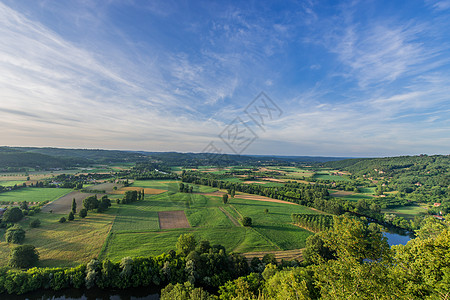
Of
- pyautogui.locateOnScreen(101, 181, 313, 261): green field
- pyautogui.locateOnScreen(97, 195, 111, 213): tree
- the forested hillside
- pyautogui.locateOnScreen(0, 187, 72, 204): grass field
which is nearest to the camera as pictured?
pyautogui.locateOnScreen(101, 181, 313, 261): green field

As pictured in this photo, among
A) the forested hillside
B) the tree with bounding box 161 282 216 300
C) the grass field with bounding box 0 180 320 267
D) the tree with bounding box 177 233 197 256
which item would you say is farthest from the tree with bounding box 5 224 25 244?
the forested hillside

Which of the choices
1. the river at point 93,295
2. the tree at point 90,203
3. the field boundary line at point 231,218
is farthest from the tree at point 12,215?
the field boundary line at point 231,218

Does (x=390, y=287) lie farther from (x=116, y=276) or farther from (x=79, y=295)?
(x=79, y=295)

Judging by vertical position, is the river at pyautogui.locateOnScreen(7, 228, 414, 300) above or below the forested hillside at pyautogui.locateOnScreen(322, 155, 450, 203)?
below

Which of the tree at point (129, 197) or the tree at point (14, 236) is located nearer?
the tree at point (14, 236)

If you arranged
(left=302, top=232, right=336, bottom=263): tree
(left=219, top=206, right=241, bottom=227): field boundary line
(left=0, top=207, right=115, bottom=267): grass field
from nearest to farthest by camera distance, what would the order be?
(left=0, top=207, right=115, bottom=267): grass field < (left=302, top=232, right=336, bottom=263): tree < (left=219, top=206, right=241, bottom=227): field boundary line

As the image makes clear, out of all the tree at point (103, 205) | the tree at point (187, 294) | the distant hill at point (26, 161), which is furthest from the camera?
the distant hill at point (26, 161)

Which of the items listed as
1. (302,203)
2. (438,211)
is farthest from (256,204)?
(438,211)

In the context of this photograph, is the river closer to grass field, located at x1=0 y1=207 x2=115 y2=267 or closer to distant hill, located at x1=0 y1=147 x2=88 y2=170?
grass field, located at x1=0 y1=207 x2=115 y2=267

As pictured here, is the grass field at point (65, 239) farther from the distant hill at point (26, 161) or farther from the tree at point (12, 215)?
the distant hill at point (26, 161)
